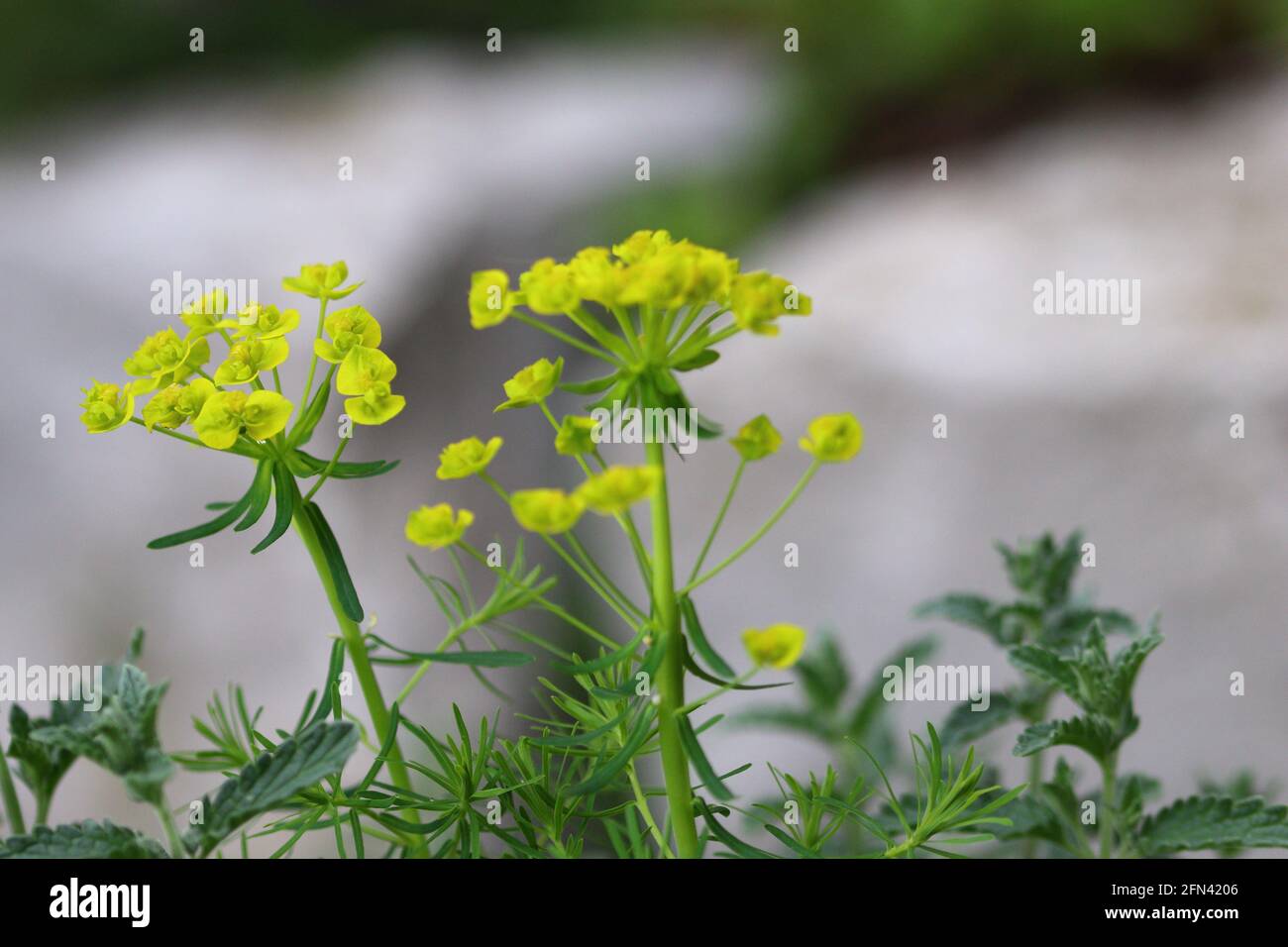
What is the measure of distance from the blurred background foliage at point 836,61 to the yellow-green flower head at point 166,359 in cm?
173

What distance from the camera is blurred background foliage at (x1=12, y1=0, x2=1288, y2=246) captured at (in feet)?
6.73

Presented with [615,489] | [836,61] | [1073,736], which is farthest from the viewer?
[836,61]

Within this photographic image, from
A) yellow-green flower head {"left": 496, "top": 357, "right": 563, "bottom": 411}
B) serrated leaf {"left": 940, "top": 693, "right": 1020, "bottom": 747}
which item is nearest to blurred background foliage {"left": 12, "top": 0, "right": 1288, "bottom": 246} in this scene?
serrated leaf {"left": 940, "top": 693, "right": 1020, "bottom": 747}

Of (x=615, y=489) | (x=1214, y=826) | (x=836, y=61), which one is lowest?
(x=1214, y=826)

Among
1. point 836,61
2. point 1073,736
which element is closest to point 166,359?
point 1073,736

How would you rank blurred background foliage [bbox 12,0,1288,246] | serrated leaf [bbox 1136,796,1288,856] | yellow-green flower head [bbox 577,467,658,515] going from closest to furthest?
yellow-green flower head [bbox 577,467,658,515]
serrated leaf [bbox 1136,796,1288,856]
blurred background foliage [bbox 12,0,1288,246]

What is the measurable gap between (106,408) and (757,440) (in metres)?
0.16

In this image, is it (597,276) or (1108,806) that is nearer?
(597,276)

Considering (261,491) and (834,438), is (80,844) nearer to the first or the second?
(261,491)

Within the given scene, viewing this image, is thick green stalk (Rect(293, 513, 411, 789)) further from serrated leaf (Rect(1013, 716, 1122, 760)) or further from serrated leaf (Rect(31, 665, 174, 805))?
serrated leaf (Rect(1013, 716, 1122, 760))

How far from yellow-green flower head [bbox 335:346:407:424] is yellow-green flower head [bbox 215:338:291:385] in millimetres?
15

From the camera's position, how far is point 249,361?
0.87 ft

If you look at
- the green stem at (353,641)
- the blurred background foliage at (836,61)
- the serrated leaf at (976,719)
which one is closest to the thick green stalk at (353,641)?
the green stem at (353,641)
